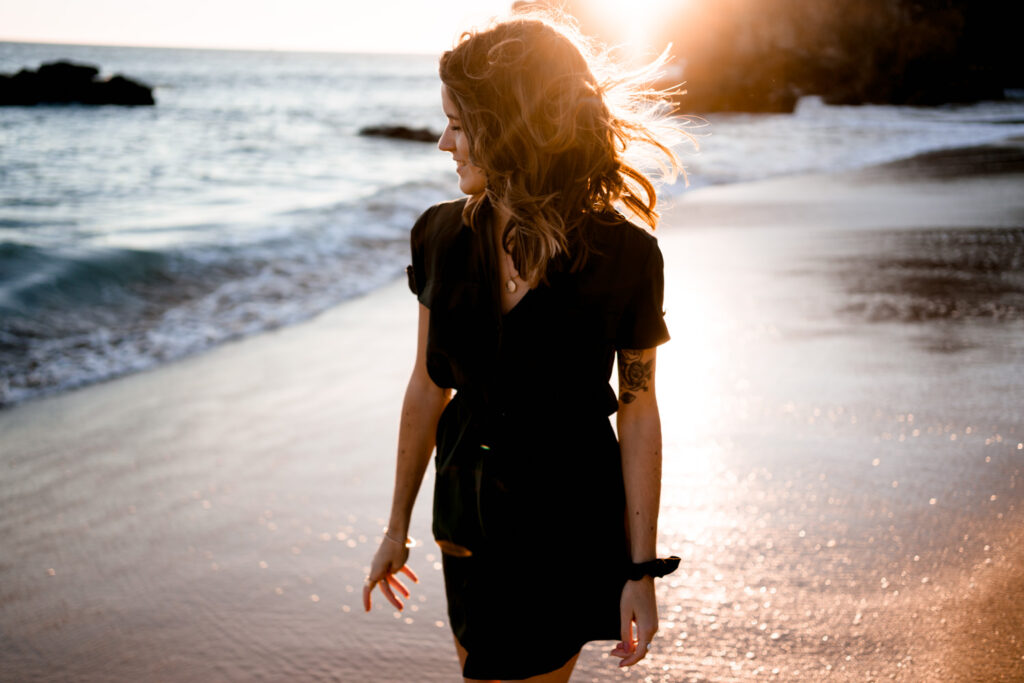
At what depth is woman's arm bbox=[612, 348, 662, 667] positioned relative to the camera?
5.34 ft

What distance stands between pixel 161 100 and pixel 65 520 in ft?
162

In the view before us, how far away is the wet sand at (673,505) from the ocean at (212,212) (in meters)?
0.92

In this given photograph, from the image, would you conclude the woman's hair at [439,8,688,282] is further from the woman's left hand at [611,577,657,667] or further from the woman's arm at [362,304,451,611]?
the woman's left hand at [611,577,657,667]

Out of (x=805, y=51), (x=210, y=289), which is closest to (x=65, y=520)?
(x=210, y=289)

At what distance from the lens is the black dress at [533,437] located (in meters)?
1.53

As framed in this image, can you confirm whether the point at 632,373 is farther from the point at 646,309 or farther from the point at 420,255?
the point at 420,255

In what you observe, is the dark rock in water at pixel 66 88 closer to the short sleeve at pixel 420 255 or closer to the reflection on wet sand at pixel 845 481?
the reflection on wet sand at pixel 845 481

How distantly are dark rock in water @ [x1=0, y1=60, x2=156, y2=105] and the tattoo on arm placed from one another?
4550cm

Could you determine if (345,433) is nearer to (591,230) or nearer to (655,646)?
(655,646)

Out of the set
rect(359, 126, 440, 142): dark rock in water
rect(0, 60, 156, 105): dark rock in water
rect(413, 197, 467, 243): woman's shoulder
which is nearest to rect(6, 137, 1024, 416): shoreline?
rect(413, 197, 467, 243): woman's shoulder

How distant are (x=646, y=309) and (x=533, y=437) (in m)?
0.32

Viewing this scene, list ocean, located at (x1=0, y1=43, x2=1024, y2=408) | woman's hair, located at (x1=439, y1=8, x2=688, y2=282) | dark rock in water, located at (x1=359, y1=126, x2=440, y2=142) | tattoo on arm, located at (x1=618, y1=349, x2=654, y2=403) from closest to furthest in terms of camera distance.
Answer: woman's hair, located at (x1=439, y1=8, x2=688, y2=282), tattoo on arm, located at (x1=618, y1=349, x2=654, y2=403), ocean, located at (x1=0, y1=43, x2=1024, y2=408), dark rock in water, located at (x1=359, y1=126, x2=440, y2=142)

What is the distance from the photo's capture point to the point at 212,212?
1208 centimetres

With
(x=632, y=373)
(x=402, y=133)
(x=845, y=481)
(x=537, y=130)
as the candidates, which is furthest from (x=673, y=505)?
(x=402, y=133)
